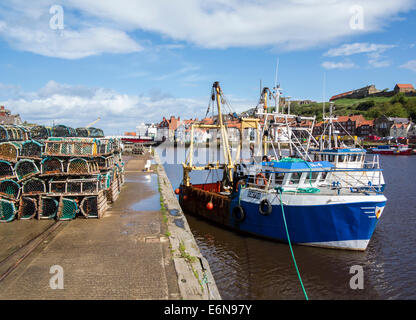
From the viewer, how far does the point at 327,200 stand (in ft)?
41.7

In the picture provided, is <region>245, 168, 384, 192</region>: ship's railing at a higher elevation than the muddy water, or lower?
higher

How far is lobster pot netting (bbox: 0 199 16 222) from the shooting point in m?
12.4

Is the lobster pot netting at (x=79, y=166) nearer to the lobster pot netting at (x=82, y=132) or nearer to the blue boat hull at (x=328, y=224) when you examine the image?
the blue boat hull at (x=328, y=224)

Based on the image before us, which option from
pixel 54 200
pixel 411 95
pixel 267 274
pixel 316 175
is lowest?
pixel 267 274

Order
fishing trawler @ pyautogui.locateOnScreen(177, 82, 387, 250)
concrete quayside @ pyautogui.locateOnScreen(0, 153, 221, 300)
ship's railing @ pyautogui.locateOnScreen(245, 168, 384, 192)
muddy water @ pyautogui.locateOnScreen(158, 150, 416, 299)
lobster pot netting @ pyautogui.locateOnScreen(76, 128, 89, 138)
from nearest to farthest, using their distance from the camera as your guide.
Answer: concrete quayside @ pyautogui.locateOnScreen(0, 153, 221, 300) < muddy water @ pyautogui.locateOnScreen(158, 150, 416, 299) < fishing trawler @ pyautogui.locateOnScreen(177, 82, 387, 250) < ship's railing @ pyautogui.locateOnScreen(245, 168, 384, 192) < lobster pot netting @ pyautogui.locateOnScreen(76, 128, 89, 138)

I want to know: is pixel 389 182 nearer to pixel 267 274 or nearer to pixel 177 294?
pixel 267 274

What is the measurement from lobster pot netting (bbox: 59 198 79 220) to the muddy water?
5.87 m

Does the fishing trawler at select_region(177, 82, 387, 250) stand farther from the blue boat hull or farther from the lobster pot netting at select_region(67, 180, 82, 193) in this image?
the lobster pot netting at select_region(67, 180, 82, 193)

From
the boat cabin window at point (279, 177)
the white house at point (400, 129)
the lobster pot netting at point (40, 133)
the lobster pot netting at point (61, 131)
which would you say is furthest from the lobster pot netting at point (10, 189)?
the white house at point (400, 129)

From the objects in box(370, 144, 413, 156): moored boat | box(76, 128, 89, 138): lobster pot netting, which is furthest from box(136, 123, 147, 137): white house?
box(76, 128, 89, 138): lobster pot netting

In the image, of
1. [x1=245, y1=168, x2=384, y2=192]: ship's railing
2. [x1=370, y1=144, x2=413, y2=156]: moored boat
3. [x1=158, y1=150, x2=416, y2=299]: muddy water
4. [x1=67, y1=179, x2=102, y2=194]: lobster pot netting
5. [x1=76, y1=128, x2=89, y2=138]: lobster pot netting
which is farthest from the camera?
[x1=370, y1=144, x2=413, y2=156]: moored boat
